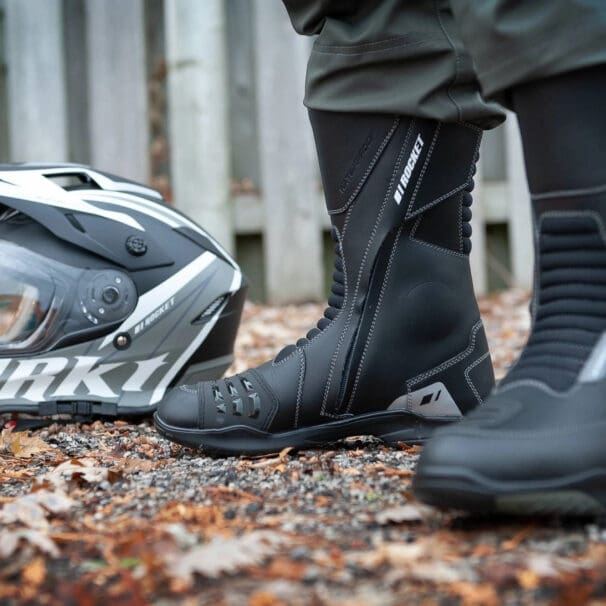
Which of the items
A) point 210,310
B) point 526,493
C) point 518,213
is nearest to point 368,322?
point 526,493

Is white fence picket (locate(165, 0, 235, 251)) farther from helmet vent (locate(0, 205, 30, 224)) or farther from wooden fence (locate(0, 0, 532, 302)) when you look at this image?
helmet vent (locate(0, 205, 30, 224))

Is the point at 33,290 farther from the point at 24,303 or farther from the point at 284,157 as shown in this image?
the point at 284,157

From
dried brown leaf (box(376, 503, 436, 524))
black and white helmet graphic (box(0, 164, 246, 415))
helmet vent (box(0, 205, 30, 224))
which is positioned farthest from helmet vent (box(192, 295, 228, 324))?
dried brown leaf (box(376, 503, 436, 524))

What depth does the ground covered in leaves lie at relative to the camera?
0.87 m

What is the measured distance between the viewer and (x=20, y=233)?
187 cm

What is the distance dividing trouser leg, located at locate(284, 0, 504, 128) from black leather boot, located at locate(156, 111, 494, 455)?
0.16 ft

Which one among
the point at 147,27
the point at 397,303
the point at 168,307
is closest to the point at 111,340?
the point at 168,307

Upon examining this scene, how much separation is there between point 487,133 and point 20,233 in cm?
250

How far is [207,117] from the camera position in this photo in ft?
12.4

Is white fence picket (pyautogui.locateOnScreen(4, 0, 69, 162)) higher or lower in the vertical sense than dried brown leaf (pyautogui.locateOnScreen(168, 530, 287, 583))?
higher

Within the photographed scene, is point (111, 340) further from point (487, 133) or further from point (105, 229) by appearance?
point (487, 133)

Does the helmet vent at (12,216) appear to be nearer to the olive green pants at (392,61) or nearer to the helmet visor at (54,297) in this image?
the helmet visor at (54,297)

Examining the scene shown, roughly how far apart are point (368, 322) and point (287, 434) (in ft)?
0.71

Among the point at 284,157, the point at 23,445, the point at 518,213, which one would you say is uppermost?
the point at 284,157
